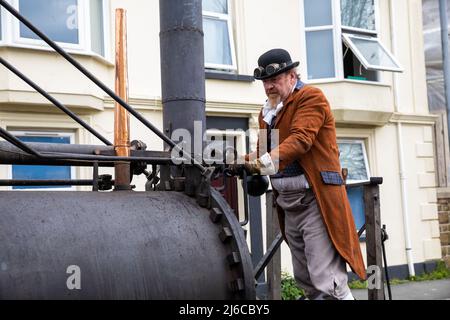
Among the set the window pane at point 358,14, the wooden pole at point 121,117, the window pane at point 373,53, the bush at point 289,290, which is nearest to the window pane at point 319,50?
the window pane at point 373,53

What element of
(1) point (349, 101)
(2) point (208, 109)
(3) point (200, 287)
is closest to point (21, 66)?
(2) point (208, 109)

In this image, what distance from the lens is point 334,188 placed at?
349 cm

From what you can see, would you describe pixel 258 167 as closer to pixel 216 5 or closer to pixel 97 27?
pixel 97 27

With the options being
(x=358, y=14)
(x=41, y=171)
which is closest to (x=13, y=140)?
(x=41, y=171)

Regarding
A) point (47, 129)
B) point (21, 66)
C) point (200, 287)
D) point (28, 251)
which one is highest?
point (21, 66)

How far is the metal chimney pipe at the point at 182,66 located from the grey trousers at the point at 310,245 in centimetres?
61

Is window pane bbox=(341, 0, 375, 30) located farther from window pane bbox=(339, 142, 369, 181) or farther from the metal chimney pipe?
the metal chimney pipe

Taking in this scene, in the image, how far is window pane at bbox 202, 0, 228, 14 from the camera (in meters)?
9.99

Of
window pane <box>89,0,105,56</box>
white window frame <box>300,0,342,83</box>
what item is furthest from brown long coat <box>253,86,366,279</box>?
white window frame <box>300,0,342,83</box>

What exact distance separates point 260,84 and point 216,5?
54.6 inches

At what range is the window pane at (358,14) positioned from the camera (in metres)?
11.3

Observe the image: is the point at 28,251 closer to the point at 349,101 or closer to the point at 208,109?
the point at 208,109

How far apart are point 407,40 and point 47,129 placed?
6900 millimetres

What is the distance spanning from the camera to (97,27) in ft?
28.9
